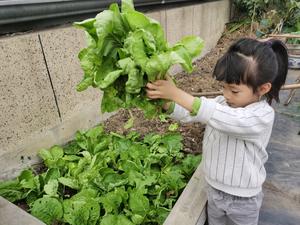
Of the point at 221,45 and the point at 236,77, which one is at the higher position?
the point at 236,77

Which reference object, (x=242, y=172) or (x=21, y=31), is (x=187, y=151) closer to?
(x=242, y=172)

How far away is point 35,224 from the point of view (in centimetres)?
164

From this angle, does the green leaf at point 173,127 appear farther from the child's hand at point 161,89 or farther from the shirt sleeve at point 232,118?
the child's hand at point 161,89

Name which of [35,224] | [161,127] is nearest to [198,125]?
[161,127]

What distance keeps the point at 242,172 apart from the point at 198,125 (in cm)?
167

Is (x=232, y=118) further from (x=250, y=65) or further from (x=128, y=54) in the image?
(x=128, y=54)

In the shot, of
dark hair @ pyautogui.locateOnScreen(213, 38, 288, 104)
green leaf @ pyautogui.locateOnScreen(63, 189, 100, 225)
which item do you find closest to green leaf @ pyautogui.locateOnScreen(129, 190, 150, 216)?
green leaf @ pyautogui.locateOnScreen(63, 189, 100, 225)

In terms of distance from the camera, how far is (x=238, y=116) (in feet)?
4.59

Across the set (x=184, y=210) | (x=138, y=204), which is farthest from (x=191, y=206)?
(x=138, y=204)

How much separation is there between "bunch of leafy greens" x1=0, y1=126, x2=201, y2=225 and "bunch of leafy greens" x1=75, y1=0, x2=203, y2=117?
0.91m

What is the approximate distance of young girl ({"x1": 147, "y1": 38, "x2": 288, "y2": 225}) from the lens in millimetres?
1390

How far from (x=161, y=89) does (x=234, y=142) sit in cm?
57

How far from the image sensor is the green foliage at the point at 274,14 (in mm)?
7645

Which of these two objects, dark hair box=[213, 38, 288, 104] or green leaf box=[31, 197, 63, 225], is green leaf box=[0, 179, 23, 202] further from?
dark hair box=[213, 38, 288, 104]
